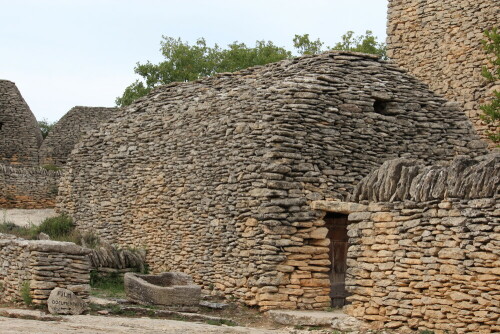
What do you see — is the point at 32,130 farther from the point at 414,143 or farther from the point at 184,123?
the point at 414,143

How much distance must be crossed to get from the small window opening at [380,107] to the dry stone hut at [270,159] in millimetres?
19

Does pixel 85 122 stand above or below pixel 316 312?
above

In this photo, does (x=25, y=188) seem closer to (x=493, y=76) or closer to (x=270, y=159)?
(x=270, y=159)

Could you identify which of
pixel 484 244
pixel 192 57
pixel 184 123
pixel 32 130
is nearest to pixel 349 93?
pixel 184 123

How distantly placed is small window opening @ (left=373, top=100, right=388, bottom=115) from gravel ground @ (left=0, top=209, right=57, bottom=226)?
372 inches

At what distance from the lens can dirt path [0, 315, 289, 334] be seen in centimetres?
987

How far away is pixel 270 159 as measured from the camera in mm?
13703

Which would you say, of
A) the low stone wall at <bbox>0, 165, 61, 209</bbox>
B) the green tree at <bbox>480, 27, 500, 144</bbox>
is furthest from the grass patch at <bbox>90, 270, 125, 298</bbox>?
the low stone wall at <bbox>0, 165, 61, 209</bbox>

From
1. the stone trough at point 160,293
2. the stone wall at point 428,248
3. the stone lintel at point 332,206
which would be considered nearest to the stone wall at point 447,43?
the stone lintel at point 332,206

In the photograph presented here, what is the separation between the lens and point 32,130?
27891 mm

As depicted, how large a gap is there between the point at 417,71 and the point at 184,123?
5309 millimetres

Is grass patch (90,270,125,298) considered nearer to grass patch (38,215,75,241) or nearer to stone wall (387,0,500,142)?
grass patch (38,215,75,241)

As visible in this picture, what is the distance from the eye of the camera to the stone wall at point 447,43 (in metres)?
16.4

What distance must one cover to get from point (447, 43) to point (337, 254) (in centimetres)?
576
